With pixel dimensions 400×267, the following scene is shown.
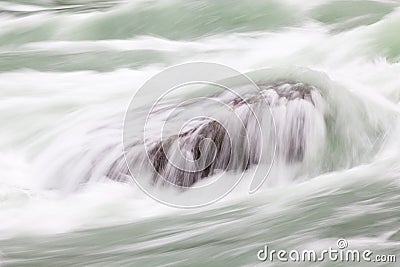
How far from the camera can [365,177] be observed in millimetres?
4281

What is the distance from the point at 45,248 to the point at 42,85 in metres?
2.09

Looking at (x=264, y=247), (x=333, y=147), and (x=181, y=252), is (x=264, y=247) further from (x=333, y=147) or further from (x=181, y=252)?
(x=333, y=147)

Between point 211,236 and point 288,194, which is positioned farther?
point 288,194

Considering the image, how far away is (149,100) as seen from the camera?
16.0 ft

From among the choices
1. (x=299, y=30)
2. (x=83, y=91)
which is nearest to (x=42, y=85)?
(x=83, y=91)

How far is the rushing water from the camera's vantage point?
373 cm

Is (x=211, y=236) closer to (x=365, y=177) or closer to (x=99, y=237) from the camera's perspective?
(x=99, y=237)

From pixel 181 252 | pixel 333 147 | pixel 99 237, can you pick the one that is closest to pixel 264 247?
pixel 181 252

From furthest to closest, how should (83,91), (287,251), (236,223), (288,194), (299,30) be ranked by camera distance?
(299,30)
(83,91)
(288,194)
(236,223)
(287,251)

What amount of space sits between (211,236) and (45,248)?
27.7 inches

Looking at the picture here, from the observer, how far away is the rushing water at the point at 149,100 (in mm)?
3729

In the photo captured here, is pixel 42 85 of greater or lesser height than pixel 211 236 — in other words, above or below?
above

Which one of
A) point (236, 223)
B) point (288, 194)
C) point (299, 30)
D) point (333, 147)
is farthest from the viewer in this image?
point (299, 30)

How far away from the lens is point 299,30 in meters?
6.24
